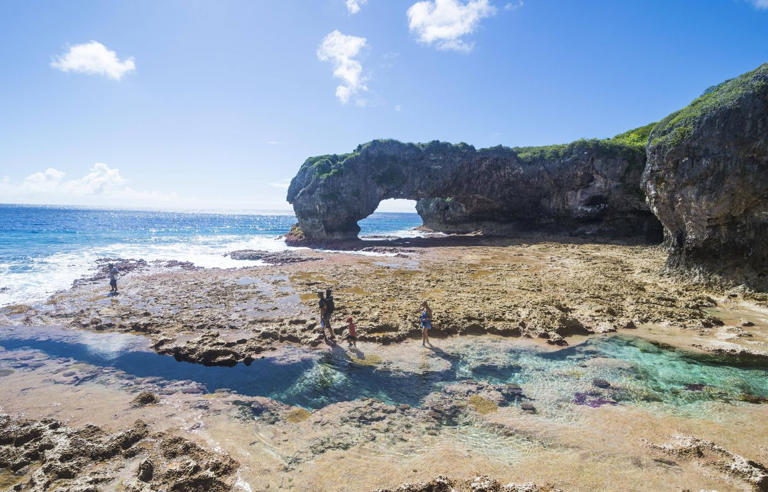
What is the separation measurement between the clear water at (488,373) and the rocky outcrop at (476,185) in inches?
1264

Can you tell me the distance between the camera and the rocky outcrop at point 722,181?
1458 cm

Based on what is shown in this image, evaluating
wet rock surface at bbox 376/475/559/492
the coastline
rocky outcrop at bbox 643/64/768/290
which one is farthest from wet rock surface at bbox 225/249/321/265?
wet rock surface at bbox 376/475/559/492

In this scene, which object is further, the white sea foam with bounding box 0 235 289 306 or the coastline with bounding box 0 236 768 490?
the white sea foam with bounding box 0 235 289 306

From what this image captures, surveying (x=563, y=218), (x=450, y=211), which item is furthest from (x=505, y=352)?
(x=450, y=211)

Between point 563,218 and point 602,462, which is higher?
point 563,218

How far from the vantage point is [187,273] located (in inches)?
1004

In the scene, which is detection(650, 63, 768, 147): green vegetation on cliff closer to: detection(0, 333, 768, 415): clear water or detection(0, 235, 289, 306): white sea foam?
detection(0, 333, 768, 415): clear water

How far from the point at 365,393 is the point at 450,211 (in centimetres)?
5104

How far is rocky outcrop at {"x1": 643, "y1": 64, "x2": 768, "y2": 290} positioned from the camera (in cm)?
1458

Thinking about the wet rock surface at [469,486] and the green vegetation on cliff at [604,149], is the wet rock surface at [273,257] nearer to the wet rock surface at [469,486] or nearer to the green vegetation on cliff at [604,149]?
the wet rock surface at [469,486]

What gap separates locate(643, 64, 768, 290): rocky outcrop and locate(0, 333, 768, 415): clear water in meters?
9.00

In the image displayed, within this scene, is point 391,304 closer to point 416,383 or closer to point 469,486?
→ point 416,383

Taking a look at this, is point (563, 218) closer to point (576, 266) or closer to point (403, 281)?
point (576, 266)

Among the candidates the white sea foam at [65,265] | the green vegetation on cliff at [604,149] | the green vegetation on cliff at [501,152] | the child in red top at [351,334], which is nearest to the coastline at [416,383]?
the child in red top at [351,334]
